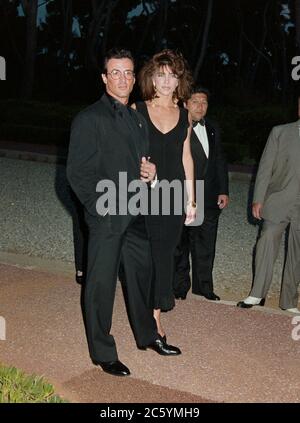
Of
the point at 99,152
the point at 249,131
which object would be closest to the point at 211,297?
the point at 99,152

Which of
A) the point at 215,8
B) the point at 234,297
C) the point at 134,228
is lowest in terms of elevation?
the point at 234,297

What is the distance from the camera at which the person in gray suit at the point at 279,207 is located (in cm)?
600

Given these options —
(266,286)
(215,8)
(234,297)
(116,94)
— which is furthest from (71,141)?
(215,8)

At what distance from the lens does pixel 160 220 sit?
4902mm

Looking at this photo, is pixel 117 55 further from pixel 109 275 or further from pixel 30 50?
pixel 30 50

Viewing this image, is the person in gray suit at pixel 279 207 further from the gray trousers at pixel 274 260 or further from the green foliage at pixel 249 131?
the green foliage at pixel 249 131

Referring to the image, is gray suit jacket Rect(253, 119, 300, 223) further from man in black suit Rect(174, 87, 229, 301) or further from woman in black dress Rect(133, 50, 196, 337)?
woman in black dress Rect(133, 50, 196, 337)

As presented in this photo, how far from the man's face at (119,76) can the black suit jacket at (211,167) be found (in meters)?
1.62

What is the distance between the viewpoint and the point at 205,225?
6.42m

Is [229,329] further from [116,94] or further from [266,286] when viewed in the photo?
[116,94]

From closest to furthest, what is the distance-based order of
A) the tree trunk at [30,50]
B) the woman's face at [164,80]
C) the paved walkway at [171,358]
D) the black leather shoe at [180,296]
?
the paved walkway at [171,358]
the woman's face at [164,80]
the black leather shoe at [180,296]
the tree trunk at [30,50]

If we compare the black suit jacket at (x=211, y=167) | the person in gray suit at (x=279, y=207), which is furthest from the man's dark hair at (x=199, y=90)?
the person in gray suit at (x=279, y=207)

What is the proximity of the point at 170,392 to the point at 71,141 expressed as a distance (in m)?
1.51

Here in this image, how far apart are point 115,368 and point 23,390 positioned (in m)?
1.02
